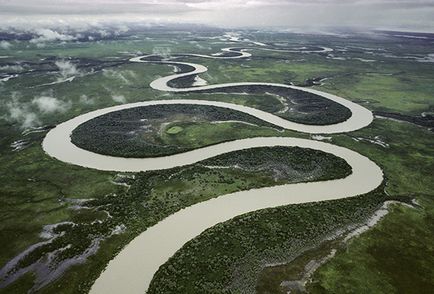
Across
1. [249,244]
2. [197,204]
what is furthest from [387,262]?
[197,204]

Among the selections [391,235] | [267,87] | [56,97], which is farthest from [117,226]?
[267,87]

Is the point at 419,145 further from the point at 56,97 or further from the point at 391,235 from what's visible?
the point at 56,97

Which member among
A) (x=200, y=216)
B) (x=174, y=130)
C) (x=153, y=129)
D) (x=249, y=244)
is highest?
(x=249, y=244)

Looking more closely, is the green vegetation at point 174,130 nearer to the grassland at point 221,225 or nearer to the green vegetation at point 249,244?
the grassland at point 221,225

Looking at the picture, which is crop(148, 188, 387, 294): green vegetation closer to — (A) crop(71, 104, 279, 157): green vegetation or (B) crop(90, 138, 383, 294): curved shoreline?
(B) crop(90, 138, 383, 294): curved shoreline

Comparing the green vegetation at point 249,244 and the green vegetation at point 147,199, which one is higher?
the green vegetation at point 249,244

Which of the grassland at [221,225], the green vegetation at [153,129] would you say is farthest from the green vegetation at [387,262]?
the green vegetation at [153,129]

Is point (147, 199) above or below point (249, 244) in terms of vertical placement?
below

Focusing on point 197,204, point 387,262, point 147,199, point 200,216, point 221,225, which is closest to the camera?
point 387,262

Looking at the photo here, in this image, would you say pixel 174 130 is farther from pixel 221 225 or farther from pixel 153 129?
pixel 221 225
